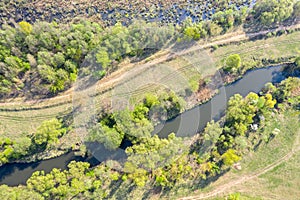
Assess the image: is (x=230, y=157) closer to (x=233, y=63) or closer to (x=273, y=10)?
(x=233, y=63)

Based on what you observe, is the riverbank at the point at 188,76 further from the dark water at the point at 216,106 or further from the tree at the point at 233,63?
the tree at the point at 233,63

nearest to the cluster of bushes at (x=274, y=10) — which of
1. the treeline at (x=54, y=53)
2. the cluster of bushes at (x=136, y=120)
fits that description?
the treeline at (x=54, y=53)

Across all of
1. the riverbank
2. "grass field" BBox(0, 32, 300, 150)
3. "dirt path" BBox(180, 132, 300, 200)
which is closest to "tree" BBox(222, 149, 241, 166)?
"dirt path" BBox(180, 132, 300, 200)

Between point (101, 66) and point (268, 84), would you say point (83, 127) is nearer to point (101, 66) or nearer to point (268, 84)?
point (101, 66)

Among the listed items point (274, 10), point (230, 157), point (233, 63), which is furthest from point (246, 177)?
point (274, 10)

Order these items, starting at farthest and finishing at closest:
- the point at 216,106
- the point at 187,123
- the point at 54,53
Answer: the point at 54,53 → the point at 216,106 → the point at 187,123

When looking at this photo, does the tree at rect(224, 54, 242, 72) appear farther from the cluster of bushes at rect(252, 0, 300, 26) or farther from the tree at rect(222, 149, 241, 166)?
the tree at rect(222, 149, 241, 166)

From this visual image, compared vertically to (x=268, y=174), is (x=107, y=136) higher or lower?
higher

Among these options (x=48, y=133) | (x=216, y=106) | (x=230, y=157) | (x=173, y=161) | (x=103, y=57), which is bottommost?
(x=230, y=157)
